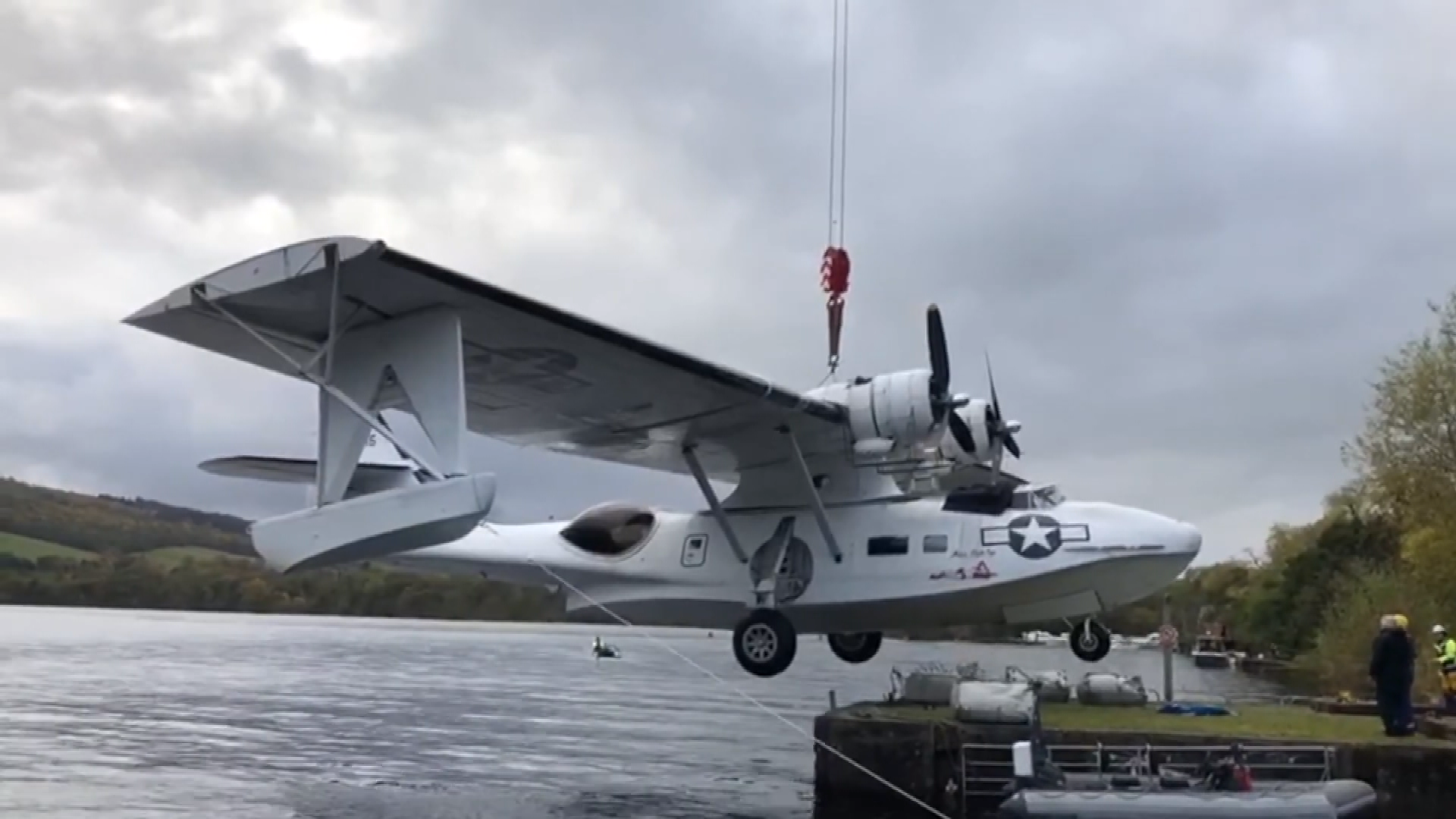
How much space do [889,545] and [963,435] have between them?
1.86 m

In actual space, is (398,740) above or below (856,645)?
below

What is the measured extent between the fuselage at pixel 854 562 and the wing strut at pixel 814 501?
13 cm

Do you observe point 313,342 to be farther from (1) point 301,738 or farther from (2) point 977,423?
(1) point 301,738

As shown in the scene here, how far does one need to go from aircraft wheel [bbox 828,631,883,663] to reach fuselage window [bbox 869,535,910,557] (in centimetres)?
333

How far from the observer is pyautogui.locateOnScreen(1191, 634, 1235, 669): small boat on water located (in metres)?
85.0

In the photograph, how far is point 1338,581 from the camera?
219ft

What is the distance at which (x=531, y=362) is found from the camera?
1513 cm

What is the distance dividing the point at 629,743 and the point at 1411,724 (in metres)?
16.7

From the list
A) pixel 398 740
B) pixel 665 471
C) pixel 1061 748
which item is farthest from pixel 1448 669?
pixel 398 740

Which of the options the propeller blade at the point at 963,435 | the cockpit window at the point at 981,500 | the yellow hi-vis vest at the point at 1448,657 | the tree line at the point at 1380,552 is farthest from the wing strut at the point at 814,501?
the tree line at the point at 1380,552

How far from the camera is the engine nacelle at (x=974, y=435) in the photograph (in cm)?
1853

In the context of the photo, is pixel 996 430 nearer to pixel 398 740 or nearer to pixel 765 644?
pixel 765 644

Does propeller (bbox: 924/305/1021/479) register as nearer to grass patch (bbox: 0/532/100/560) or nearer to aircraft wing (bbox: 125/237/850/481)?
aircraft wing (bbox: 125/237/850/481)

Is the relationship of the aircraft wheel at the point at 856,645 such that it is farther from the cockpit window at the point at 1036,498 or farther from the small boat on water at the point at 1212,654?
the small boat on water at the point at 1212,654
